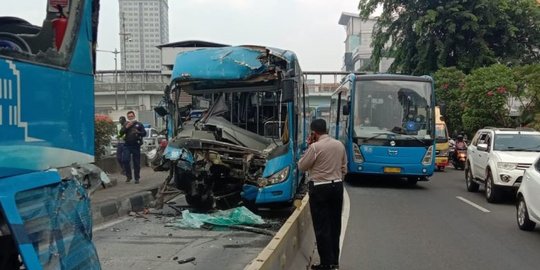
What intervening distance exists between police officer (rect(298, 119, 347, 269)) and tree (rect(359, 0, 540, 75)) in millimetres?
28719

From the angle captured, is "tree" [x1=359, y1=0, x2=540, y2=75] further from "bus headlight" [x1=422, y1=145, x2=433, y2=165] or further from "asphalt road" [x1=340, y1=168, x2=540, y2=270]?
"asphalt road" [x1=340, y1=168, x2=540, y2=270]

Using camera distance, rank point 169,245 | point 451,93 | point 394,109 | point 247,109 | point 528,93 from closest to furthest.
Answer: point 169,245, point 247,109, point 394,109, point 528,93, point 451,93

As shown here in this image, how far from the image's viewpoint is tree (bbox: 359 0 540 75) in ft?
110

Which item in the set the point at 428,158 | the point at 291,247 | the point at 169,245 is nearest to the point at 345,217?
the point at 169,245

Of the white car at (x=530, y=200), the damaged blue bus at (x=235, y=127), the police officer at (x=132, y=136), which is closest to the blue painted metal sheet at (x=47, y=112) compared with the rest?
the damaged blue bus at (x=235, y=127)

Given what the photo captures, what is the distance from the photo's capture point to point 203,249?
7.68 metres

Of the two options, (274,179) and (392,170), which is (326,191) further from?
(392,170)

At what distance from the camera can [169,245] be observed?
7906 millimetres

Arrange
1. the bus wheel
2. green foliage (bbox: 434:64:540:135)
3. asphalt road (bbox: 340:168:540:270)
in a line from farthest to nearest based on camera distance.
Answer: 1. green foliage (bbox: 434:64:540:135)
2. the bus wheel
3. asphalt road (bbox: 340:168:540:270)

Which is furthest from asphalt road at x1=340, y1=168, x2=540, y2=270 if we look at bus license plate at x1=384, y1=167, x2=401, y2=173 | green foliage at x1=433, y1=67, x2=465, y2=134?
green foliage at x1=433, y1=67, x2=465, y2=134

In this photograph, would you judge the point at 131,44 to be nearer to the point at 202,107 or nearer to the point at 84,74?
the point at 202,107

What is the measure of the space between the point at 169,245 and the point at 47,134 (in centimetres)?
489

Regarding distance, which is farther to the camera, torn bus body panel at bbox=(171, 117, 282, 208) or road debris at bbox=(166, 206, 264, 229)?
torn bus body panel at bbox=(171, 117, 282, 208)

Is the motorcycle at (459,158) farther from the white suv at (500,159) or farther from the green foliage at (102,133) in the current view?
the green foliage at (102,133)
